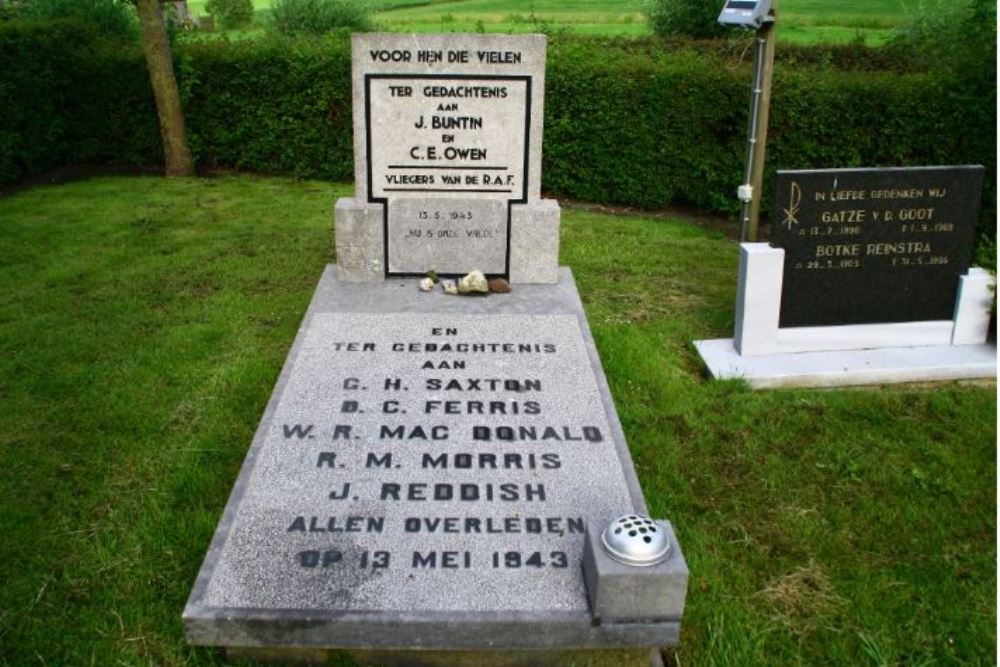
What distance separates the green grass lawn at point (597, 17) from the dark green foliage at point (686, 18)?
488 millimetres

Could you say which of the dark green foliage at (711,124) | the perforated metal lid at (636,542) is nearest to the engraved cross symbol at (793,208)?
the perforated metal lid at (636,542)

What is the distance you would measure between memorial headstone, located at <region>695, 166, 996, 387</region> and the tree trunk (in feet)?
27.4

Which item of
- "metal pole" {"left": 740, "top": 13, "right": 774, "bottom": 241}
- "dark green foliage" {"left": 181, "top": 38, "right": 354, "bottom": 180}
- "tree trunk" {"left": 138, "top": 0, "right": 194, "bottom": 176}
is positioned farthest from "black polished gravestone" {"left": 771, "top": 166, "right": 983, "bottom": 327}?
"tree trunk" {"left": 138, "top": 0, "right": 194, "bottom": 176}

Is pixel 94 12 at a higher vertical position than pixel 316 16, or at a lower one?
lower

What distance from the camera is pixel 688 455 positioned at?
5.25 meters

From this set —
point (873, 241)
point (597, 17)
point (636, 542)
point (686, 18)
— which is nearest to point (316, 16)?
point (686, 18)

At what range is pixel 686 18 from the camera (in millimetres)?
20344

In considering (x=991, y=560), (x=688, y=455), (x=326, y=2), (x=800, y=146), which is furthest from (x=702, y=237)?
(x=326, y=2)

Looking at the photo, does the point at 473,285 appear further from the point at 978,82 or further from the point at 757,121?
the point at 978,82

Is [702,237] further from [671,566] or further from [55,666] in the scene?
[55,666]

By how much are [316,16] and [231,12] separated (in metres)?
11.4

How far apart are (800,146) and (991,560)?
22.7 ft

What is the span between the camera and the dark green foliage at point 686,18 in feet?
65.9

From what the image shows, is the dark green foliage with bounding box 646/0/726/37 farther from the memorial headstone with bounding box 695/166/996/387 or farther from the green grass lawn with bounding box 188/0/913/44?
the memorial headstone with bounding box 695/166/996/387
